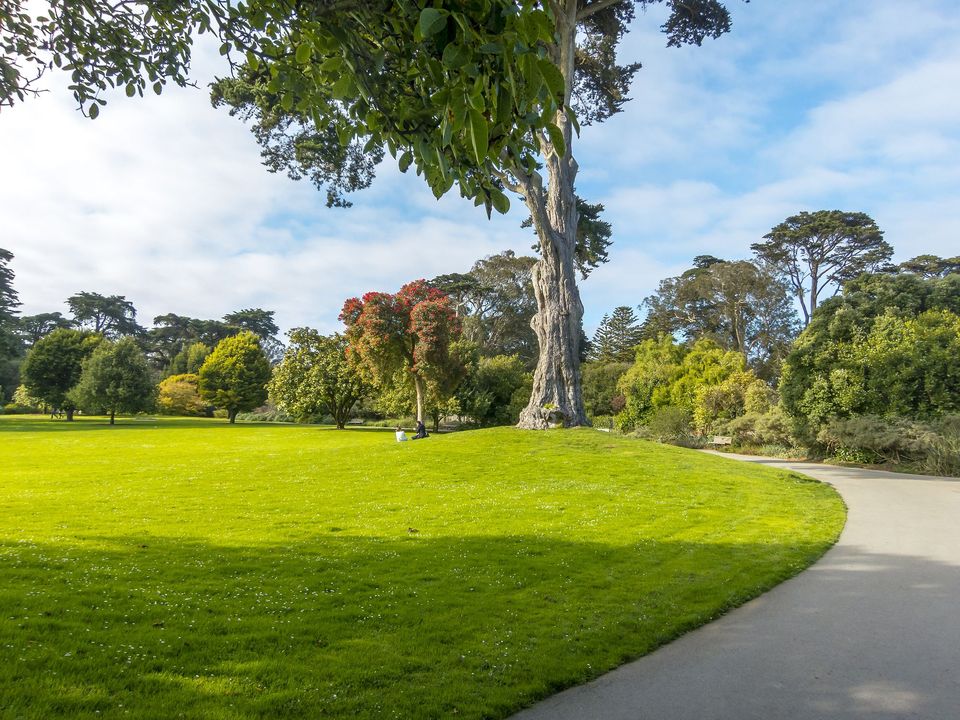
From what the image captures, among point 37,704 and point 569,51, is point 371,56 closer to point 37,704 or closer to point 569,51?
point 37,704

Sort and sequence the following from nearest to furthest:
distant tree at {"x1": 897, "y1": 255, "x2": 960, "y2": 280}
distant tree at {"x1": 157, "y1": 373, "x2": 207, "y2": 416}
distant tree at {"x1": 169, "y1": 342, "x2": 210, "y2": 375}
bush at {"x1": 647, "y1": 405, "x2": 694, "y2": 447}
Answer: bush at {"x1": 647, "y1": 405, "x2": 694, "y2": 447}
distant tree at {"x1": 897, "y1": 255, "x2": 960, "y2": 280}
distant tree at {"x1": 157, "y1": 373, "x2": 207, "y2": 416}
distant tree at {"x1": 169, "y1": 342, "x2": 210, "y2": 375}

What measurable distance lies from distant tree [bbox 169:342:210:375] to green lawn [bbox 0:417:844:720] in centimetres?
5035

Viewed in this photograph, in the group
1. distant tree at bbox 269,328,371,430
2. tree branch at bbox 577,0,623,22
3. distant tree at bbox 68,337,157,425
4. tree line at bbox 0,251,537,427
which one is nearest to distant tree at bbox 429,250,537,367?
tree line at bbox 0,251,537,427

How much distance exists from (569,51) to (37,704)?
19.1m

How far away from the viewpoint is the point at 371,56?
125 inches

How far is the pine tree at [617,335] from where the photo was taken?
4681 cm

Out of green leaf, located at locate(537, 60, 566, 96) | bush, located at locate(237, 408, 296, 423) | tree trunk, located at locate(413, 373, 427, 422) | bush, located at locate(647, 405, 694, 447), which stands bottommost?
bush, located at locate(237, 408, 296, 423)

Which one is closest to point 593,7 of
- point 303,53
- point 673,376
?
point 673,376

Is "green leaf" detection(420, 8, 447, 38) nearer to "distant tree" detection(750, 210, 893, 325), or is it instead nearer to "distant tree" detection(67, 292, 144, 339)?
"distant tree" detection(750, 210, 893, 325)

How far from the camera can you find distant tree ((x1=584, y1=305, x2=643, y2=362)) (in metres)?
46.7

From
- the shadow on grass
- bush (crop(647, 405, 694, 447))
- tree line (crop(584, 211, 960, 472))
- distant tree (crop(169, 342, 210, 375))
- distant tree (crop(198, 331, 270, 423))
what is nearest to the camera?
the shadow on grass

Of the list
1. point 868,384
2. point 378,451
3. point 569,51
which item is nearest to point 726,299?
point 868,384

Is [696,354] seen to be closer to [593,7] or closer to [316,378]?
[593,7]

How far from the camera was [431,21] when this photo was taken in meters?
1.93
